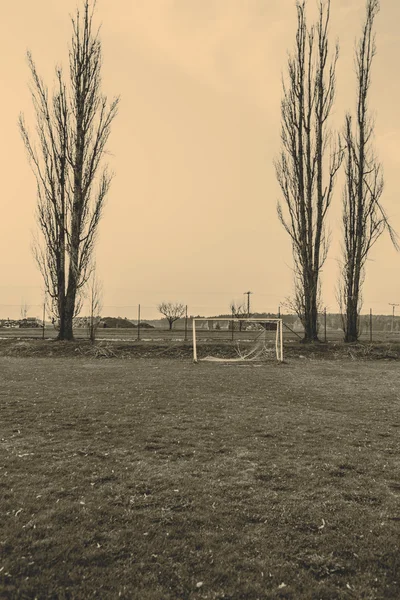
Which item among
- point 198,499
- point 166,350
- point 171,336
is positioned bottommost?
point 198,499

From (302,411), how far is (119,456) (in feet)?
13.4

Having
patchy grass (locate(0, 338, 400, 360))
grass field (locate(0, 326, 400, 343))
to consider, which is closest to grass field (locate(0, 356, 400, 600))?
patchy grass (locate(0, 338, 400, 360))

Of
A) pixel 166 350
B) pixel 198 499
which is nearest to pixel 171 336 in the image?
pixel 166 350

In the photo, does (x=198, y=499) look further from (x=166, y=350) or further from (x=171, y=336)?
(x=171, y=336)

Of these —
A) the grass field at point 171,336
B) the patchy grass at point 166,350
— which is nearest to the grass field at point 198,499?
the patchy grass at point 166,350

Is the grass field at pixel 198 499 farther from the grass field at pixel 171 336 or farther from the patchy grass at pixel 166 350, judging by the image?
the grass field at pixel 171 336

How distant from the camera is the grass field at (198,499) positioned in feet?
9.37

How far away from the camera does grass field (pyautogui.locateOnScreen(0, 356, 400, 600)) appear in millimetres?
2855

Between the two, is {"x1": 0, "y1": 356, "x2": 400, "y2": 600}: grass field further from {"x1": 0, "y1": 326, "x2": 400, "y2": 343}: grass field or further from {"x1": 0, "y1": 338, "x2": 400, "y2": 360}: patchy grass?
{"x1": 0, "y1": 326, "x2": 400, "y2": 343}: grass field

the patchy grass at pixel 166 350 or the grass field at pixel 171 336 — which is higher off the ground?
the grass field at pixel 171 336

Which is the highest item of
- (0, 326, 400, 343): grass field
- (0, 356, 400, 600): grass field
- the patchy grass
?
(0, 326, 400, 343): grass field

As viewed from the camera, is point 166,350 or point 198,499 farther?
point 166,350

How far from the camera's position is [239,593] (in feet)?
8.93

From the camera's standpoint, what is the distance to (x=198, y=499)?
405 cm
